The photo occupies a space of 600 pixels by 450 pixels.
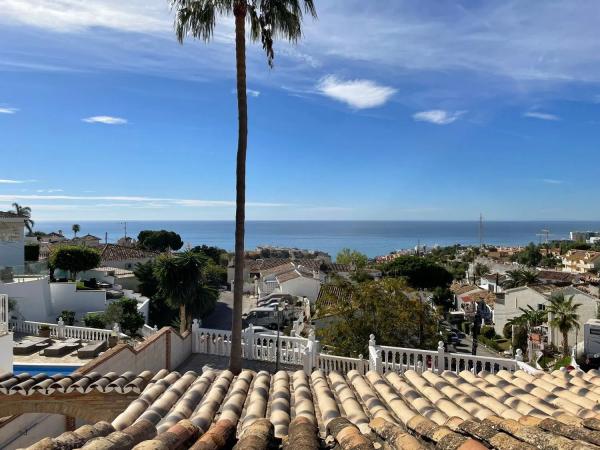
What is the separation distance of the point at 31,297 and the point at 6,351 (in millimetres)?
13236

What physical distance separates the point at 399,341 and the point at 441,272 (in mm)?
49760

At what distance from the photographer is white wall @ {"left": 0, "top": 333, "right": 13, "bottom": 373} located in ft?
39.1

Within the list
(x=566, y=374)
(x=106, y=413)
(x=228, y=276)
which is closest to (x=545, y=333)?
(x=566, y=374)

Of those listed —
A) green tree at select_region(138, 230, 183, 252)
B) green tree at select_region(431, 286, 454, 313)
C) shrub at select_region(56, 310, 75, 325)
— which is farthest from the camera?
green tree at select_region(138, 230, 183, 252)

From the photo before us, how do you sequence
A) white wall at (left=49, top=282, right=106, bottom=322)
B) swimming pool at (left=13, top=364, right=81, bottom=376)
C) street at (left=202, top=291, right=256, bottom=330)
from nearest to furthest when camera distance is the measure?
swimming pool at (left=13, top=364, right=81, bottom=376) < white wall at (left=49, top=282, right=106, bottom=322) < street at (left=202, top=291, right=256, bottom=330)

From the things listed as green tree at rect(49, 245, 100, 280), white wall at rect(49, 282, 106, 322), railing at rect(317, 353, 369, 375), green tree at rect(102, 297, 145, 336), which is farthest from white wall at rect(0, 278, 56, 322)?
railing at rect(317, 353, 369, 375)

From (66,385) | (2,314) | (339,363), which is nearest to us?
(66,385)

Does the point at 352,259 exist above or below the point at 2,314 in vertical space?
below

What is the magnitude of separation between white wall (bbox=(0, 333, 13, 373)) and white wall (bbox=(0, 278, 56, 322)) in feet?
36.4

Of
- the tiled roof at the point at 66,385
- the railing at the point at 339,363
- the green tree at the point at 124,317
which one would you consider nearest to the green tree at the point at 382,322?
the railing at the point at 339,363

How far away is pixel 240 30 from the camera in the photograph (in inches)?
480

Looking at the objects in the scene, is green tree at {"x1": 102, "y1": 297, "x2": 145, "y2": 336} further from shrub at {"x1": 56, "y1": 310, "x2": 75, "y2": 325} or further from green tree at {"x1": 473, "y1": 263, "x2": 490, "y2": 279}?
green tree at {"x1": 473, "y1": 263, "x2": 490, "y2": 279}

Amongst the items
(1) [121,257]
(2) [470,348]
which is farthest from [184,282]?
(1) [121,257]

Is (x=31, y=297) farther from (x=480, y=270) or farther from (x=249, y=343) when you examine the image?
(x=480, y=270)
